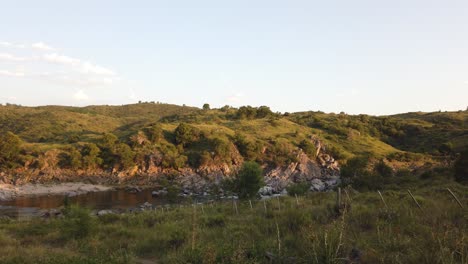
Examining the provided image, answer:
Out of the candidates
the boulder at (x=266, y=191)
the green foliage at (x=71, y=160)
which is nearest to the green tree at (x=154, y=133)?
the green foliage at (x=71, y=160)

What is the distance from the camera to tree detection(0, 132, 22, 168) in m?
63.4

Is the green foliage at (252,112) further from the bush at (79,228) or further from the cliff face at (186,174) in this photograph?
the bush at (79,228)

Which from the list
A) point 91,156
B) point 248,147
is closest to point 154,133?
point 91,156

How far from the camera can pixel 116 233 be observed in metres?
19.9

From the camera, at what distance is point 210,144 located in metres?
79.8

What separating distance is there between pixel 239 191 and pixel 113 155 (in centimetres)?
3861

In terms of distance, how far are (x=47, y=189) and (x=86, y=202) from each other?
13.3 m

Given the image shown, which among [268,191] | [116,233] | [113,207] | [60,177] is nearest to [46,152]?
[60,177]

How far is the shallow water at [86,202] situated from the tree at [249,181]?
1386 cm

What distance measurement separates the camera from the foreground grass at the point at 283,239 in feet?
32.4

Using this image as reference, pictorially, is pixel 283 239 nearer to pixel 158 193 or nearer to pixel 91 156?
pixel 158 193

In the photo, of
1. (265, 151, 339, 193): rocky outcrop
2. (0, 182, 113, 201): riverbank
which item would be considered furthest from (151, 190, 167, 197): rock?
(265, 151, 339, 193): rocky outcrop

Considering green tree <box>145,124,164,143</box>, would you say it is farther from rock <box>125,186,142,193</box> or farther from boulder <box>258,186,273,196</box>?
boulder <box>258,186,273,196</box>

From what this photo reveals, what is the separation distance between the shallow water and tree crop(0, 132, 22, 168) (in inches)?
550
